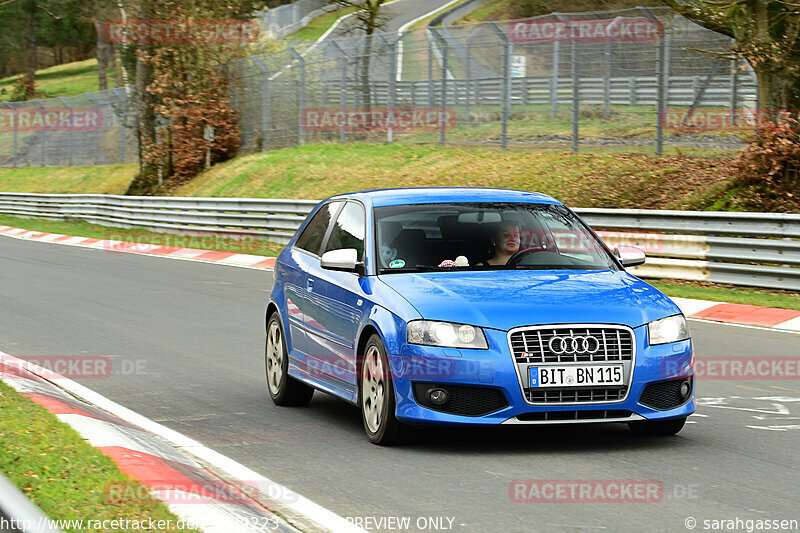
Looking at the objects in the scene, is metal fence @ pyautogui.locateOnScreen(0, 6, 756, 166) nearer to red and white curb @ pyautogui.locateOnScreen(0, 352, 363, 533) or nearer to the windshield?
the windshield

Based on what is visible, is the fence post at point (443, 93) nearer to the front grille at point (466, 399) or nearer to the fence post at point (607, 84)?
the fence post at point (607, 84)

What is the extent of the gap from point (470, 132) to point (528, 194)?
20.2 m

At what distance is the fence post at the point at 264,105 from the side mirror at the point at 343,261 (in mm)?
29353

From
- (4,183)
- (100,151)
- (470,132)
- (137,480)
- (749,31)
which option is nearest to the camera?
(137,480)

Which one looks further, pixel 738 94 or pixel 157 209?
pixel 157 209

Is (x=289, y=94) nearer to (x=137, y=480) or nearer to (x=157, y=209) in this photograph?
(x=157, y=209)

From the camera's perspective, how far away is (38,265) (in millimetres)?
23234

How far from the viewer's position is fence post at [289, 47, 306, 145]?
34.0 m

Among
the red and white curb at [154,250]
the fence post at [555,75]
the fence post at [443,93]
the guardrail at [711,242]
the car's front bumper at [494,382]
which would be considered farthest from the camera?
the fence post at [443,93]

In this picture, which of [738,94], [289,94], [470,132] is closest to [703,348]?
[738,94]

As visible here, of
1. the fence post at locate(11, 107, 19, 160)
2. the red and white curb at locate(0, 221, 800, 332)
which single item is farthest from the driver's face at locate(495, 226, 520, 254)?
the fence post at locate(11, 107, 19, 160)

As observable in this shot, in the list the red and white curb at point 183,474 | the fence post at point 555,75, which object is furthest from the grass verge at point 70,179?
the red and white curb at point 183,474

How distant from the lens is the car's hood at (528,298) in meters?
6.91

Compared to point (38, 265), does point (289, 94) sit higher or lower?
higher
